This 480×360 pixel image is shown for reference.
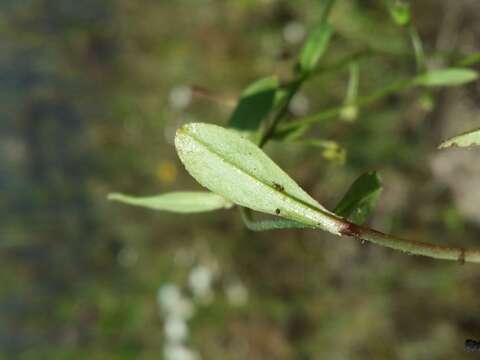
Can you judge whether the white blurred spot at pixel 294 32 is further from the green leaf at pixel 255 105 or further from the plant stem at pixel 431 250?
the plant stem at pixel 431 250

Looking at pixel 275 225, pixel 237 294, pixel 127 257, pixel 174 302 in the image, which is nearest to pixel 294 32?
pixel 237 294

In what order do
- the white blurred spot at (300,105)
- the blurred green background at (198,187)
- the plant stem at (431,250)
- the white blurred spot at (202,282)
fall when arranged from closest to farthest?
the plant stem at (431,250)
the blurred green background at (198,187)
the white blurred spot at (300,105)
the white blurred spot at (202,282)

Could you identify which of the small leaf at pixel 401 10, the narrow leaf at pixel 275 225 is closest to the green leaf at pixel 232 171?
the narrow leaf at pixel 275 225

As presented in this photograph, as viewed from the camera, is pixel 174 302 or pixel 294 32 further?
pixel 174 302

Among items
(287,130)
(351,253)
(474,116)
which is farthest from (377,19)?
(287,130)

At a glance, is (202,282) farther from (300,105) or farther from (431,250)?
(431,250)

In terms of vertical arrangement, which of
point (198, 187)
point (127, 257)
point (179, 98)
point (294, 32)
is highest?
point (294, 32)

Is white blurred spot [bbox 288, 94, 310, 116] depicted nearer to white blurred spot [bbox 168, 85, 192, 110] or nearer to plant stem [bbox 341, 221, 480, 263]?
white blurred spot [bbox 168, 85, 192, 110]
